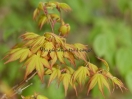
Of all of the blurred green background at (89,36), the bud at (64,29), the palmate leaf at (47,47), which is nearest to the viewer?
the palmate leaf at (47,47)

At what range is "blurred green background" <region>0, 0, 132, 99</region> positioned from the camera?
1911mm

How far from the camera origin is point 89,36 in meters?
2.40

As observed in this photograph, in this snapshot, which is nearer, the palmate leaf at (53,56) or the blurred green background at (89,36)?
the palmate leaf at (53,56)

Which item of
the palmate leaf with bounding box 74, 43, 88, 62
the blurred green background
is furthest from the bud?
the blurred green background

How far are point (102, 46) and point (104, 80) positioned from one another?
0.78 m

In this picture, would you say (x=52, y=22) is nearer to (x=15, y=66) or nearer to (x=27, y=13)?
(x=15, y=66)

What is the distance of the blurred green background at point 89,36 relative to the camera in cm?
191

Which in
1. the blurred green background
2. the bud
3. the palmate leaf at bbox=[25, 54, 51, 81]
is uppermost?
the bud

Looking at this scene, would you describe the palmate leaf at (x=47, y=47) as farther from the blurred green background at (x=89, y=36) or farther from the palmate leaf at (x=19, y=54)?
the blurred green background at (x=89, y=36)

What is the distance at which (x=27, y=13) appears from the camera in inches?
135

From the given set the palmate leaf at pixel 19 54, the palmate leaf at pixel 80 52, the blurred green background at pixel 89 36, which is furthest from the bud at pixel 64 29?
the blurred green background at pixel 89 36

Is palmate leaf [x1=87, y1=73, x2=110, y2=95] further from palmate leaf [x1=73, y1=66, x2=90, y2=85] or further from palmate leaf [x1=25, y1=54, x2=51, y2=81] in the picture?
palmate leaf [x1=25, y1=54, x2=51, y2=81]

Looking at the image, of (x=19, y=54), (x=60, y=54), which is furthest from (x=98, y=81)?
(x=19, y=54)

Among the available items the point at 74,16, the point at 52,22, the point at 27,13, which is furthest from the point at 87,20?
the point at 52,22
